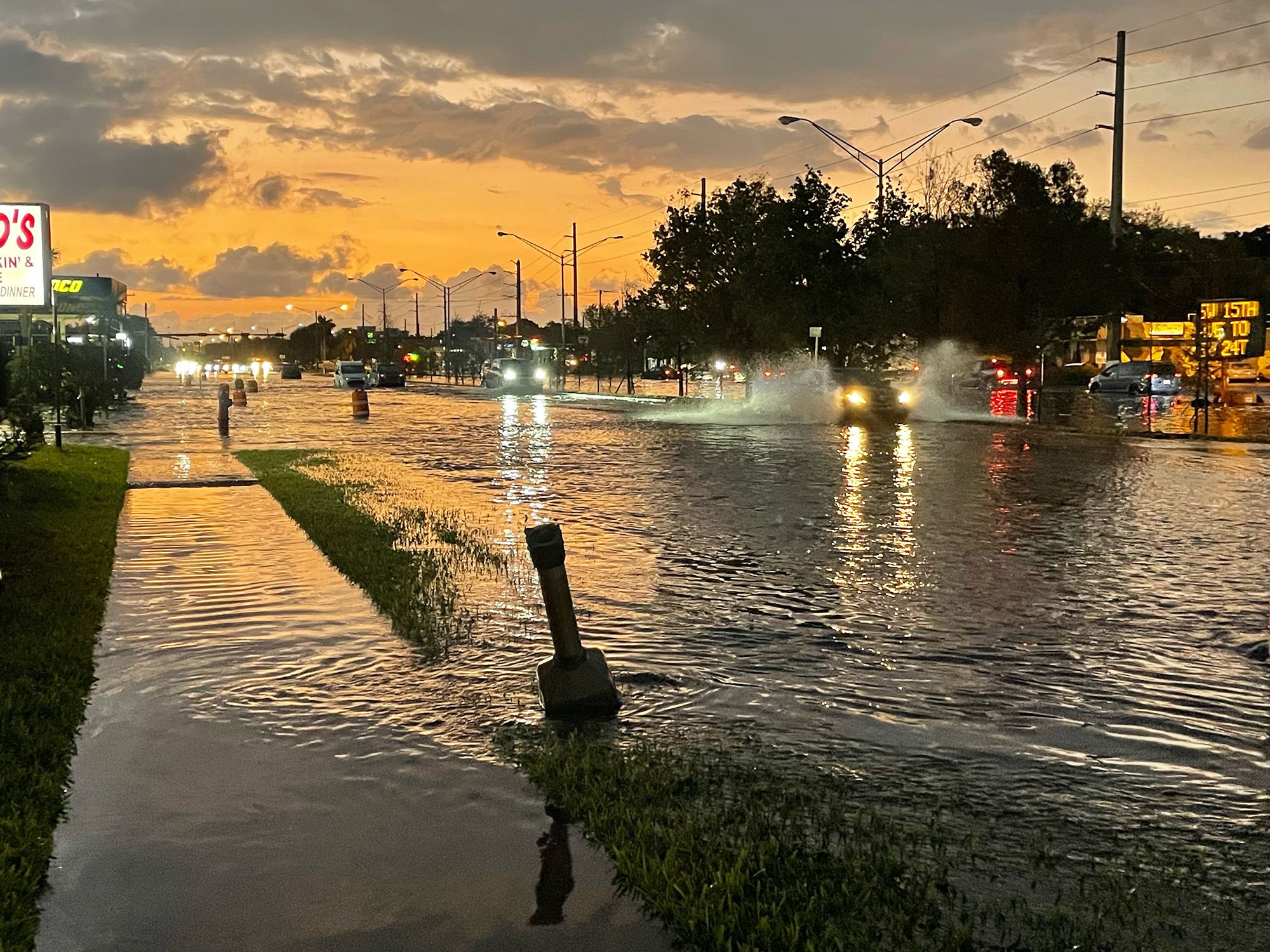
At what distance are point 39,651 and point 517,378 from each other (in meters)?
64.5

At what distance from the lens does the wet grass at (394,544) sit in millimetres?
10102

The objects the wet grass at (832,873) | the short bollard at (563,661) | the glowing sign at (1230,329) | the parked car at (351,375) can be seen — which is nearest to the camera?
the wet grass at (832,873)

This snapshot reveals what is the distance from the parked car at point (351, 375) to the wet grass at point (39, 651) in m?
67.6

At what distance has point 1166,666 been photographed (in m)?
8.72

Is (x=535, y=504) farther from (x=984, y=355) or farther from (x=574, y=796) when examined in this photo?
(x=984, y=355)

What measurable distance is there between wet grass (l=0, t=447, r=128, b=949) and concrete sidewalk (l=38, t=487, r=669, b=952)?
4.1 inches

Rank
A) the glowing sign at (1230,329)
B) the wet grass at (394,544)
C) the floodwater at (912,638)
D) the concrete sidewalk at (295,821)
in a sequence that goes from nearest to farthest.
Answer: the concrete sidewalk at (295,821), the floodwater at (912,638), the wet grass at (394,544), the glowing sign at (1230,329)

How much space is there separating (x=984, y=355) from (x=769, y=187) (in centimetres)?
1488

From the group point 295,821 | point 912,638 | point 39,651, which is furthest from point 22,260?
point 295,821

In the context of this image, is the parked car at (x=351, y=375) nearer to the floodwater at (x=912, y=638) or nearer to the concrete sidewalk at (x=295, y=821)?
the floodwater at (x=912, y=638)

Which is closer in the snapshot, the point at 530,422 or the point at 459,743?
the point at 459,743

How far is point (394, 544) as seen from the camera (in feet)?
44.8

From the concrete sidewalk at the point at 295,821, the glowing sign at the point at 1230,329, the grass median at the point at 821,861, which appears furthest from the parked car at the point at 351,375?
the grass median at the point at 821,861

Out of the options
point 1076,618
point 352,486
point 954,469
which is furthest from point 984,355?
point 1076,618
